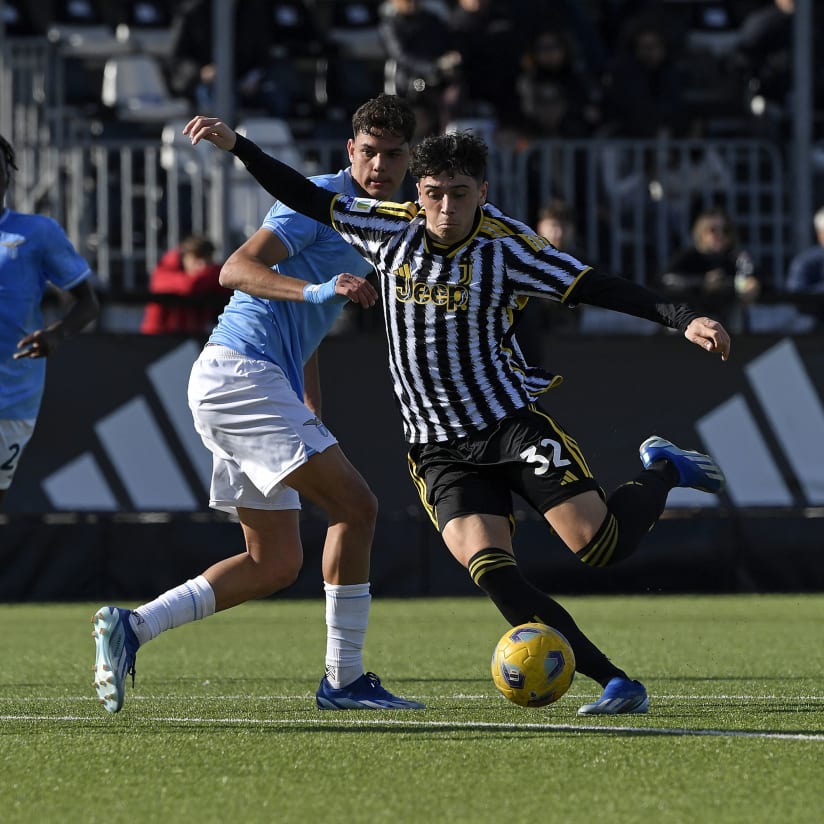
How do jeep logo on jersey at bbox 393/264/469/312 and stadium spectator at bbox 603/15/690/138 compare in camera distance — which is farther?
stadium spectator at bbox 603/15/690/138

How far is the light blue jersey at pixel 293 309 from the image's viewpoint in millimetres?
6305

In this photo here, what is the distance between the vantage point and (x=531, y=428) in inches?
236

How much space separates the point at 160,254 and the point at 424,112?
2470mm

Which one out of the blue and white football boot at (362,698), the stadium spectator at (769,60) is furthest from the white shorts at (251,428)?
the stadium spectator at (769,60)

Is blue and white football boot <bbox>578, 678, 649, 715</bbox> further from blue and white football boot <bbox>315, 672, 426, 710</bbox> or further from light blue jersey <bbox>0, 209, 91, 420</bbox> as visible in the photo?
light blue jersey <bbox>0, 209, 91, 420</bbox>

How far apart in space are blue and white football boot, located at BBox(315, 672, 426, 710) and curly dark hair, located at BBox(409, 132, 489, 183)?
182cm

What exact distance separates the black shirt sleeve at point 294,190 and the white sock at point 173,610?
1390 millimetres

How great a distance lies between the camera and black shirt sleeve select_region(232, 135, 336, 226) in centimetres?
618

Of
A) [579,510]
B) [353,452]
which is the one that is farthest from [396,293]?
[353,452]

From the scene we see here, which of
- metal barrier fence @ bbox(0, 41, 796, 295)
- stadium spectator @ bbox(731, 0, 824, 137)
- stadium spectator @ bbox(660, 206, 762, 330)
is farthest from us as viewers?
stadium spectator @ bbox(731, 0, 824, 137)

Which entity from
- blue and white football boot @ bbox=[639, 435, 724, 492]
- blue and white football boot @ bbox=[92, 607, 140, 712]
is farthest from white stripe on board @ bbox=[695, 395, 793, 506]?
blue and white football boot @ bbox=[92, 607, 140, 712]

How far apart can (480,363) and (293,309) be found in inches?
31.1

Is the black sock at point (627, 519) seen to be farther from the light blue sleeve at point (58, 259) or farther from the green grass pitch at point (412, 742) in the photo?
the light blue sleeve at point (58, 259)

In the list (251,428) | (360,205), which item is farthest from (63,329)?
(360,205)
